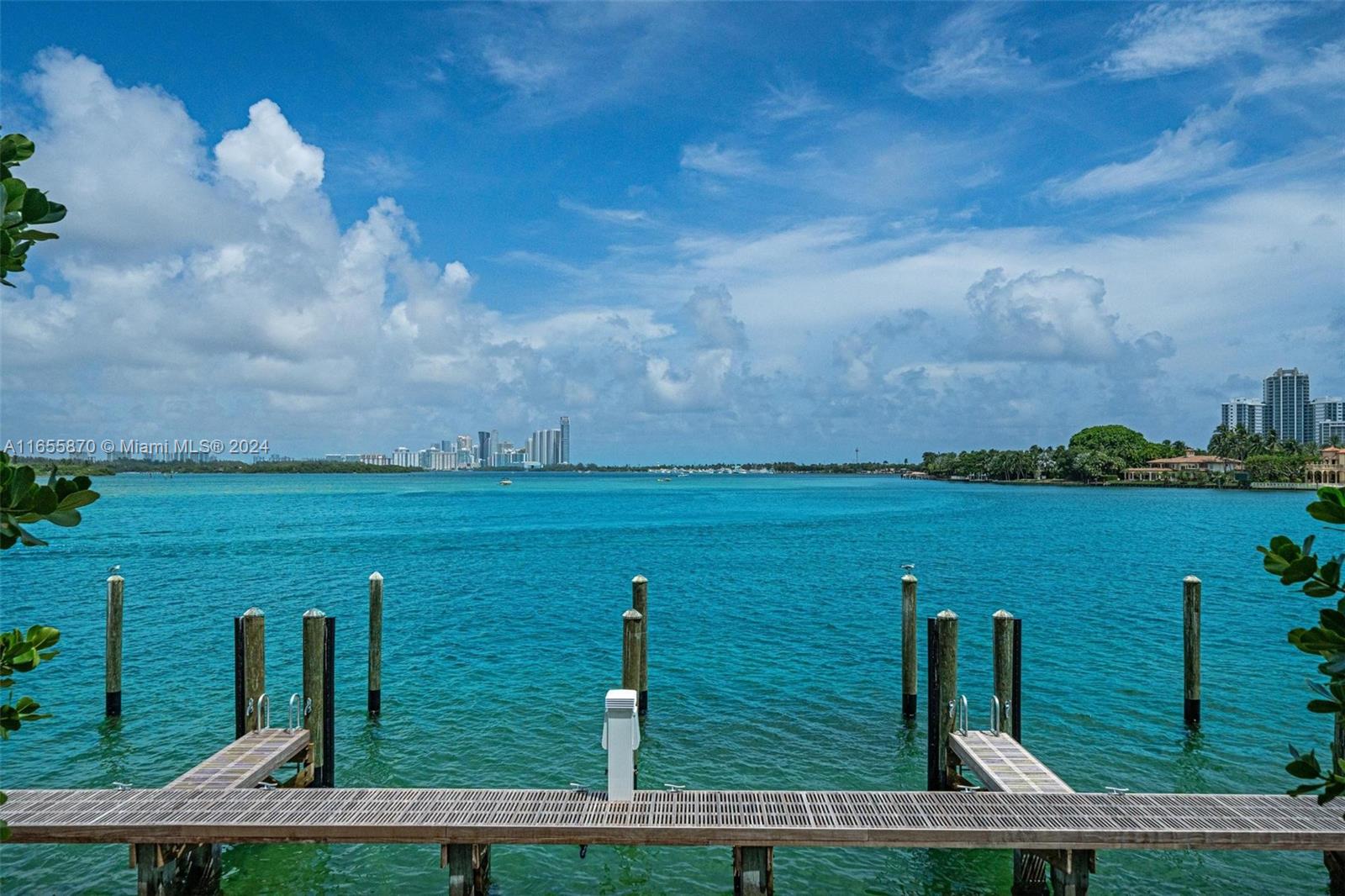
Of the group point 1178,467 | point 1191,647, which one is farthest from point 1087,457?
point 1191,647

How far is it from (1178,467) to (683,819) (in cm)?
17336

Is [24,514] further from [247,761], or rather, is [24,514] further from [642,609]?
[642,609]

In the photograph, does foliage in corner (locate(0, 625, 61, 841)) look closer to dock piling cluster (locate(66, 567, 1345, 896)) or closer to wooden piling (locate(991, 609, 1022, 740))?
dock piling cluster (locate(66, 567, 1345, 896))

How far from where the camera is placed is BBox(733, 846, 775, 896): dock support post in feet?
Answer: 28.3

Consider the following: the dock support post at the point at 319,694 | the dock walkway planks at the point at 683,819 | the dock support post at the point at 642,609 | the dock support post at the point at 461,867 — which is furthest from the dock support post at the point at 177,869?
the dock support post at the point at 642,609

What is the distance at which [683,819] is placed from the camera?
28.5 ft

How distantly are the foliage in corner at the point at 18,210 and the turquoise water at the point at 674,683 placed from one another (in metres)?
8.99

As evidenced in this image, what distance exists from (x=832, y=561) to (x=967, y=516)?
130 ft

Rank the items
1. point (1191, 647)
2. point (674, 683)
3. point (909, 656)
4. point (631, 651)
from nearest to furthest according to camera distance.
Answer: point (631, 651)
point (1191, 647)
point (909, 656)
point (674, 683)

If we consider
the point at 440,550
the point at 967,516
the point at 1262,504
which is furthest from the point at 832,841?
the point at 1262,504

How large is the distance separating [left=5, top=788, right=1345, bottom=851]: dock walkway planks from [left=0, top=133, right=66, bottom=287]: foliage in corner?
23.5 ft

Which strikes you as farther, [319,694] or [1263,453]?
[1263,453]

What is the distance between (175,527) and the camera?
62.4 metres

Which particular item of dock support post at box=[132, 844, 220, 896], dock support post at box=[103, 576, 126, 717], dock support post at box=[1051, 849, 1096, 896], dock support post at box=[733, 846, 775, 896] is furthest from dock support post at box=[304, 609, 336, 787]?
dock support post at box=[1051, 849, 1096, 896]
